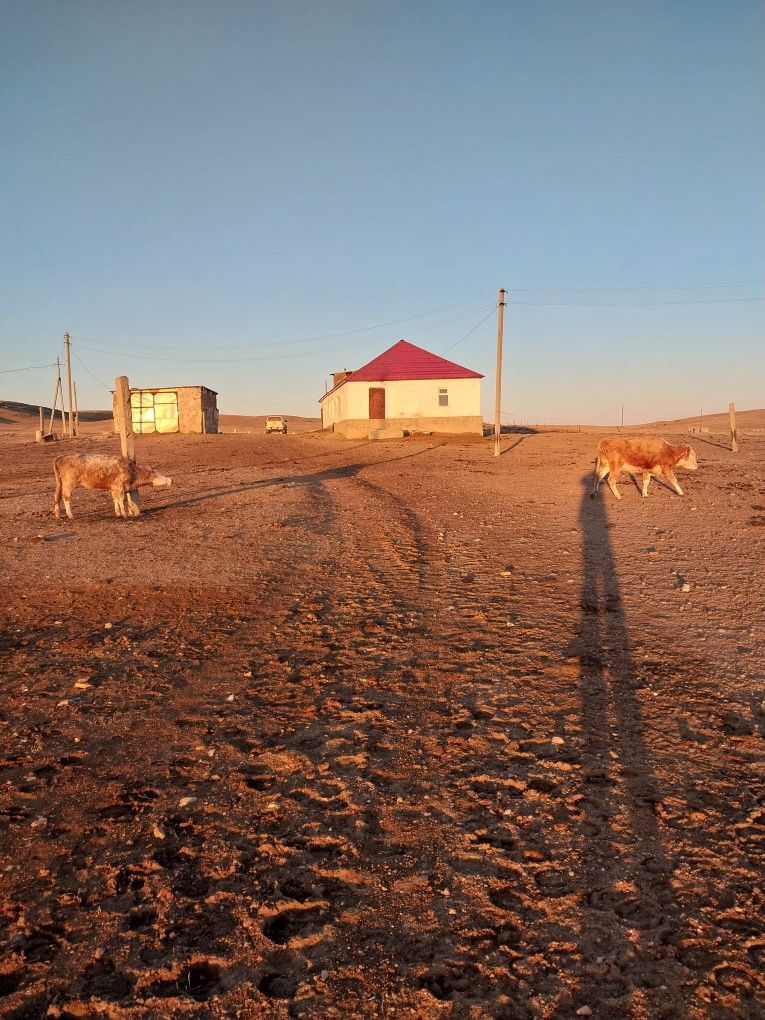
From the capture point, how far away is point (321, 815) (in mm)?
3537

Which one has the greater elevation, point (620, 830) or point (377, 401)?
point (377, 401)

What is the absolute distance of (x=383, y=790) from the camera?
3762 mm

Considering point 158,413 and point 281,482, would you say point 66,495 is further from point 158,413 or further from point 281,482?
point 158,413

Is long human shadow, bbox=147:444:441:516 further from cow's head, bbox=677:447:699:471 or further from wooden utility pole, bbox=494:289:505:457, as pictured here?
cow's head, bbox=677:447:699:471

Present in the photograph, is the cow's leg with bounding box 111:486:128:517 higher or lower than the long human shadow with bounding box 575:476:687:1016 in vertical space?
higher

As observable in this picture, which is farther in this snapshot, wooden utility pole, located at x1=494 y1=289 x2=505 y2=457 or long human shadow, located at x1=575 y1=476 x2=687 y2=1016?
wooden utility pole, located at x1=494 y1=289 x2=505 y2=457

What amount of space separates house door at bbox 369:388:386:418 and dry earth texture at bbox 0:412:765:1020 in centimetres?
2966

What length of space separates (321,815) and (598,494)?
13.5 metres

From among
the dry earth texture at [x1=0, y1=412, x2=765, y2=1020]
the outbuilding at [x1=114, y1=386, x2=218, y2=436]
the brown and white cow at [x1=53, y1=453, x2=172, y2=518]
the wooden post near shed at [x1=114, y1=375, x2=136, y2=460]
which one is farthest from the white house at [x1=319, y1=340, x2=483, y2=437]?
the dry earth texture at [x1=0, y1=412, x2=765, y2=1020]

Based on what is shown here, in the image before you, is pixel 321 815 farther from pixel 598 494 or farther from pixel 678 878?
pixel 598 494

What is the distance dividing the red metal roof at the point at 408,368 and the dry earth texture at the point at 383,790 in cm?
2980

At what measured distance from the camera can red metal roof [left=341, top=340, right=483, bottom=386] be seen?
37719 mm

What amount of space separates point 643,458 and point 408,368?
24.8m

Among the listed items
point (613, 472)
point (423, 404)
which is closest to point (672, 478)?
point (613, 472)
